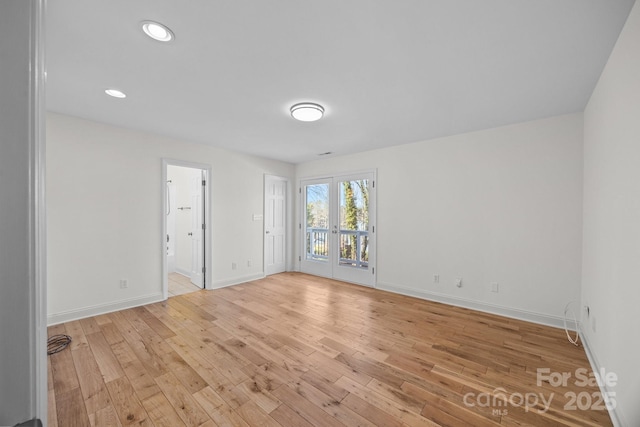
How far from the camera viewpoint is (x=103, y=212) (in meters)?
3.29

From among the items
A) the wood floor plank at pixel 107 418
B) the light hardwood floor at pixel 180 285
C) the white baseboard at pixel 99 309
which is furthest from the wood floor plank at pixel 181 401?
the light hardwood floor at pixel 180 285

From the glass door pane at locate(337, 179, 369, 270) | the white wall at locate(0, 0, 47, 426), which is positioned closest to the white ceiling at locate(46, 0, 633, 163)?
the white wall at locate(0, 0, 47, 426)

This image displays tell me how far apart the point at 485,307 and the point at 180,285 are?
4.84 m

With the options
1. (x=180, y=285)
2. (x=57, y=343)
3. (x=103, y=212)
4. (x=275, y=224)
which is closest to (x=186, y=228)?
(x=180, y=285)

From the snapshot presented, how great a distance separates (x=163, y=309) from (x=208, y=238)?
1.27 meters

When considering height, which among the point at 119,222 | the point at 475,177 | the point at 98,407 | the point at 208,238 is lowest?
the point at 98,407

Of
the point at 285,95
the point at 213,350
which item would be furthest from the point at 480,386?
the point at 285,95

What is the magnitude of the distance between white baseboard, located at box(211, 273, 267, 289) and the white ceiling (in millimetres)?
2637

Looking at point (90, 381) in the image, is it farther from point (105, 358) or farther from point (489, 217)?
point (489, 217)

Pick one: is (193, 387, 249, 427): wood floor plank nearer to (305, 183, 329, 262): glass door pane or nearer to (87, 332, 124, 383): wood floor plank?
(87, 332, 124, 383): wood floor plank

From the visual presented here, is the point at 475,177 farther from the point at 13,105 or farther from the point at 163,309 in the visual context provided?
the point at 163,309

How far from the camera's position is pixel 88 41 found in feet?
5.62

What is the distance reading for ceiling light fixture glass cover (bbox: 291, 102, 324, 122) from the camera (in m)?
2.63

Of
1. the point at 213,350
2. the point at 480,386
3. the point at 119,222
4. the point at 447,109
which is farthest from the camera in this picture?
the point at 119,222
